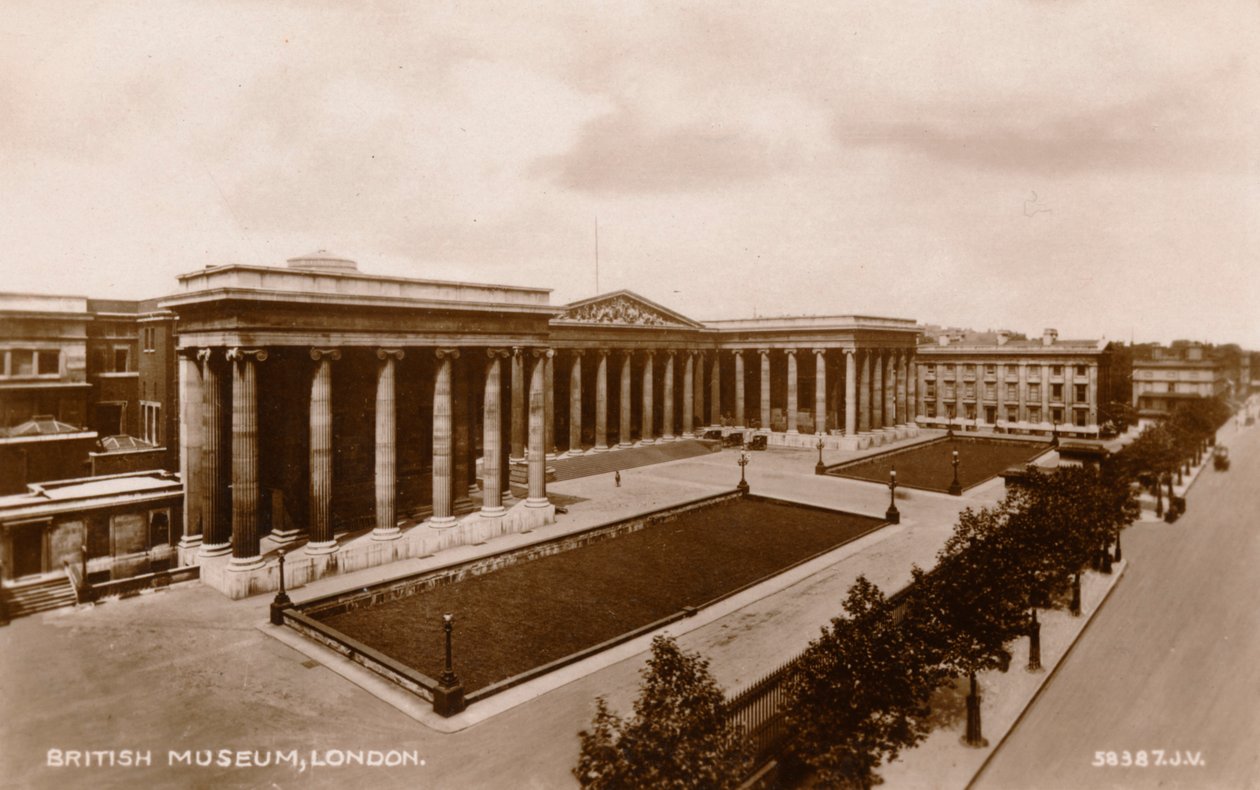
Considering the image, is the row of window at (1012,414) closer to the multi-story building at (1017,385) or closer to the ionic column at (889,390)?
the multi-story building at (1017,385)

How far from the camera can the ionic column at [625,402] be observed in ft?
186

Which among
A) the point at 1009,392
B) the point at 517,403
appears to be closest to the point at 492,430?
the point at 517,403

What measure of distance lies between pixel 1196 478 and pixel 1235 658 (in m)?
37.7

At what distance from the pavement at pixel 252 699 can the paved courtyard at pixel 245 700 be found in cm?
4

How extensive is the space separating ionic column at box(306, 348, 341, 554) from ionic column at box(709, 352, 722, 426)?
144ft

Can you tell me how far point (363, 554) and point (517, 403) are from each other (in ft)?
39.2

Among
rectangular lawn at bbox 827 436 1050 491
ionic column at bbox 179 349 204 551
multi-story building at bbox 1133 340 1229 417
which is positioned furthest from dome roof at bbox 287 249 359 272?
multi-story building at bbox 1133 340 1229 417

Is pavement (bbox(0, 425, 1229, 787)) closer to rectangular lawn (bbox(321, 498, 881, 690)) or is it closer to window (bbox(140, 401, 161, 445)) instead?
rectangular lawn (bbox(321, 498, 881, 690))

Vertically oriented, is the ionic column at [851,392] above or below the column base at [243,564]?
above

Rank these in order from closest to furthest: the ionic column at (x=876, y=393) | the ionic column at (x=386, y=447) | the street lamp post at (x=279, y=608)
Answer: the street lamp post at (x=279, y=608) → the ionic column at (x=386, y=447) → the ionic column at (x=876, y=393)

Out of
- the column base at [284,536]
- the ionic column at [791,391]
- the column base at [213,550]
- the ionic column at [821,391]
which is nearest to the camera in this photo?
the column base at [213,550]

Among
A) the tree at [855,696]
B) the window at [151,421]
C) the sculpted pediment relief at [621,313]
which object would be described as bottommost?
the tree at [855,696]

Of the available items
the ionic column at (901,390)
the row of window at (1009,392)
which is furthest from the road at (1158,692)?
the row of window at (1009,392)

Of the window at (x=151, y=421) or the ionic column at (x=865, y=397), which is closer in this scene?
the window at (x=151, y=421)
